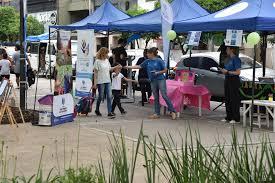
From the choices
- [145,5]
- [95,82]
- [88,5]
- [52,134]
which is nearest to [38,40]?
[145,5]

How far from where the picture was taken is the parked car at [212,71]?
15828 mm

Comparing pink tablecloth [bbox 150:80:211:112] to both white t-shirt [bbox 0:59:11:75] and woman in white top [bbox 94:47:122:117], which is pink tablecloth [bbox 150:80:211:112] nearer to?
woman in white top [bbox 94:47:122:117]

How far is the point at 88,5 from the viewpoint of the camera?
198ft

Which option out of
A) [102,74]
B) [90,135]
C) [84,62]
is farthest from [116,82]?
[90,135]

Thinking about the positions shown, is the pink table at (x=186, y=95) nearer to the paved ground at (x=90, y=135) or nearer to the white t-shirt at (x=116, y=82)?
the paved ground at (x=90, y=135)

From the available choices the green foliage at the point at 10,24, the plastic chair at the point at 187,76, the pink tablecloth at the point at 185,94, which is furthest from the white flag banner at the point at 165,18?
the green foliage at the point at 10,24

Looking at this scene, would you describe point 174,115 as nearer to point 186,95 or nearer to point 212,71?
point 186,95

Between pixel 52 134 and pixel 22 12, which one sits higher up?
pixel 22 12

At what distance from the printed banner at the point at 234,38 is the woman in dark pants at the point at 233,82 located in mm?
345

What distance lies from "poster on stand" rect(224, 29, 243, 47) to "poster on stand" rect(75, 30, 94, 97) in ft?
10.7

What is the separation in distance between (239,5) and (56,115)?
4592mm

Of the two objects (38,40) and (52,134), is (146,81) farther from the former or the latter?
(38,40)

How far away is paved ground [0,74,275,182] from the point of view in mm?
7664

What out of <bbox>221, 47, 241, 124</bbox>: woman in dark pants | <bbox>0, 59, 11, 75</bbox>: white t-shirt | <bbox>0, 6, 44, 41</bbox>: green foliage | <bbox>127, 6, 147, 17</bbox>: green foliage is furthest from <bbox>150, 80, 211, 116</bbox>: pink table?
<bbox>0, 6, 44, 41</bbox>: green foliage
